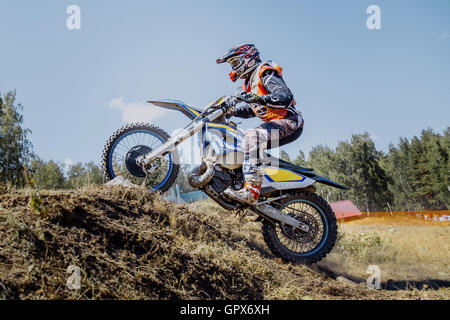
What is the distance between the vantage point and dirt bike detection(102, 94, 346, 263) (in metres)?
4.43

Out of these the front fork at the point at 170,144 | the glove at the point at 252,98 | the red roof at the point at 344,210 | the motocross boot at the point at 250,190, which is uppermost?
the glove at the point at 252,98

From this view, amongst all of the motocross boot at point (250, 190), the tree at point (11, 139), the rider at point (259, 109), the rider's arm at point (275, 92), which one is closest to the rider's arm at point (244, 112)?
the rider at point (259, 109)

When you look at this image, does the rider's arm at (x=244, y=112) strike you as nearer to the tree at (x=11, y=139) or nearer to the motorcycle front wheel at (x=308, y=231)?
the motorcycle front wheel at (x=308, y=231)

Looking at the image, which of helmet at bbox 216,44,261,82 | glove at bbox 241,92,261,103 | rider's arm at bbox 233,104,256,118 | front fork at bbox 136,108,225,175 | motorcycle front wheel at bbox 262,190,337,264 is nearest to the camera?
glove at bbox 241,92,261,103

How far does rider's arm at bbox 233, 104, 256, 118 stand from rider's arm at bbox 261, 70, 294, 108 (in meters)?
0.81

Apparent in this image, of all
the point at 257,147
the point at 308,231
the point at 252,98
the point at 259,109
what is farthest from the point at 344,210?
the point at 252,98

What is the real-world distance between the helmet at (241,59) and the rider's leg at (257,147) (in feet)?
3.36

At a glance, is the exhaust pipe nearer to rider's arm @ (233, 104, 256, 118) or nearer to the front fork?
the front fork

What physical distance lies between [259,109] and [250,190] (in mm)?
1454

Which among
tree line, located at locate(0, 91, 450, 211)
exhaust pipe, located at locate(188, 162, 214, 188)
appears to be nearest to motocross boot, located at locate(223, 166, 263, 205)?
exhaust pipe, located at locate(188, 162, 214, 188)

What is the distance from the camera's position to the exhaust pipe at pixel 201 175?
169 inches

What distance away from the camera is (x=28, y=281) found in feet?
6.33

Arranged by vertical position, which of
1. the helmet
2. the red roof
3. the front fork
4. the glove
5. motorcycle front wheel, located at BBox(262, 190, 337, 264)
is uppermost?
the helmet
